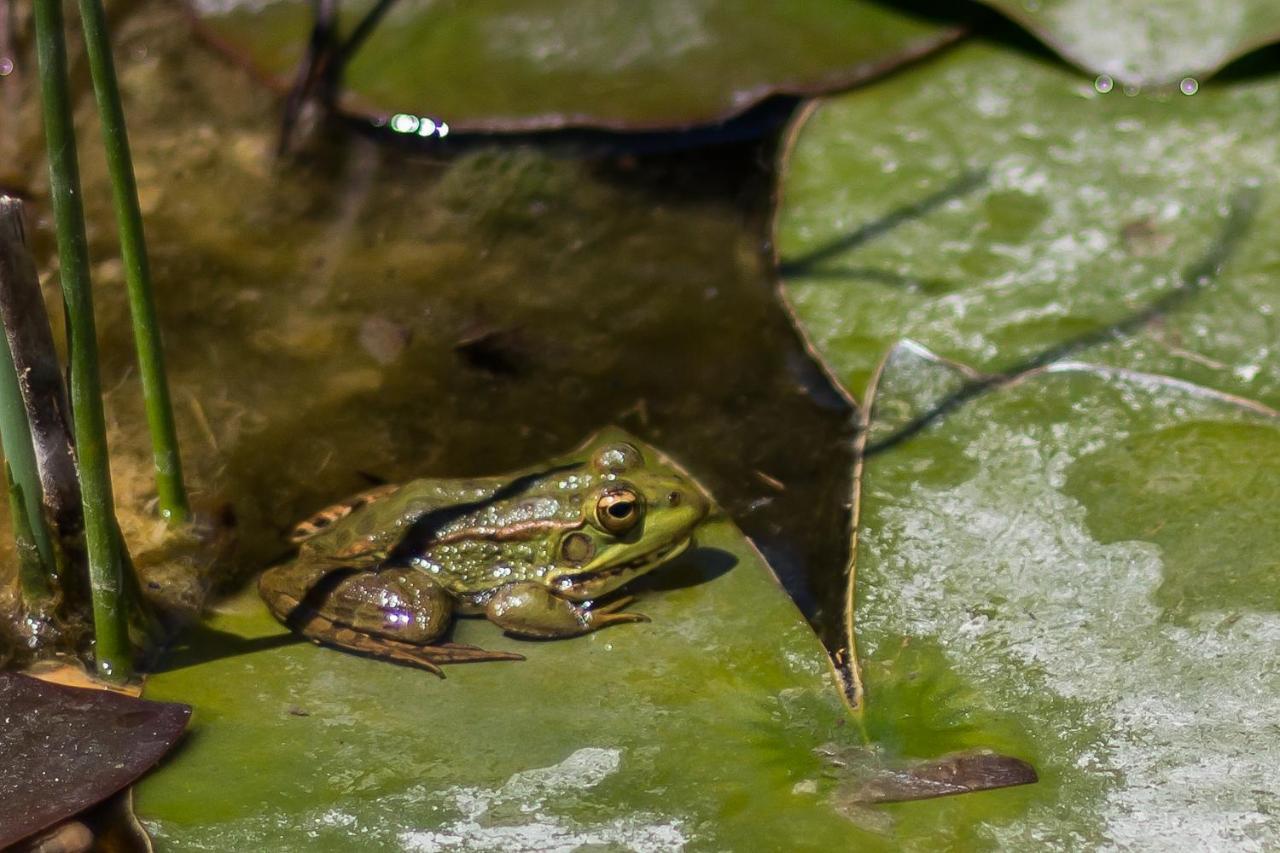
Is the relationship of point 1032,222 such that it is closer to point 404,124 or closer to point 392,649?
point 404,124

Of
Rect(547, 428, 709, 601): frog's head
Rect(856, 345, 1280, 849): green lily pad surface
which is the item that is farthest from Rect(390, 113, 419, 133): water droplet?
Rect(856, 345, 1280, 849): green lily pad surface

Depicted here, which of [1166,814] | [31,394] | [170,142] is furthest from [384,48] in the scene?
[1166,814]

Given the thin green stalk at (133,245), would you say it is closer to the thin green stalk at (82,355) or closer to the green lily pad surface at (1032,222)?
the thin green stalk at (82,355)

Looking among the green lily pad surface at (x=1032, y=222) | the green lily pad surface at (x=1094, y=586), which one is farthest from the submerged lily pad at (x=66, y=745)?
the green lily pad surface at (x=1032, y=222)

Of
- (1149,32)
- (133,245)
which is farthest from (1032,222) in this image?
(133,245)

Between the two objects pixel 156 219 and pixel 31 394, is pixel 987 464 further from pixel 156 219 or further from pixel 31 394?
pixel 156 219
